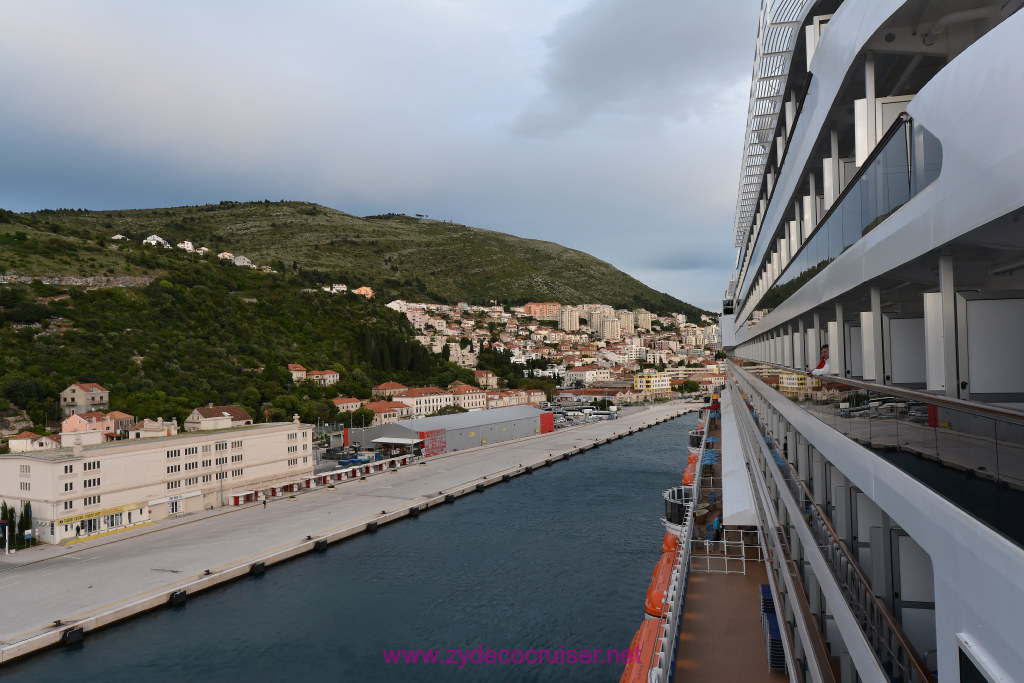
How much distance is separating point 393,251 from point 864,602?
446 feet

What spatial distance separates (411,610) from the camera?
1396 cm

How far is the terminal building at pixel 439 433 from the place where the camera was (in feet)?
110

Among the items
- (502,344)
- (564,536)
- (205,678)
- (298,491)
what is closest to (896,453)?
(205,678)

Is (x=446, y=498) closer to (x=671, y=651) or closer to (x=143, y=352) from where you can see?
(x=671, y=651)

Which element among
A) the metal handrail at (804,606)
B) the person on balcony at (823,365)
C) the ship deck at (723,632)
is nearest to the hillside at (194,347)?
the ship deck at (723,632)

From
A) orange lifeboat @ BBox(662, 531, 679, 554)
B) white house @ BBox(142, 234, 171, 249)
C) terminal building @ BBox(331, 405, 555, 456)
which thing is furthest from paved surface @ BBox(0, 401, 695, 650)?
white house @ BBox(142, 234, 171, 249)

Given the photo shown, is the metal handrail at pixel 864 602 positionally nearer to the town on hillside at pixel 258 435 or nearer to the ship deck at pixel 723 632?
the ship deck at pixel 723 632

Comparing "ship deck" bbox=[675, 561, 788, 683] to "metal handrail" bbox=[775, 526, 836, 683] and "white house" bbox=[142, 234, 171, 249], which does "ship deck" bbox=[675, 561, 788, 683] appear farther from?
"white house" bbox=[142, 234, 171, 249]

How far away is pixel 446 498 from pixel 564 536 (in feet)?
21.1

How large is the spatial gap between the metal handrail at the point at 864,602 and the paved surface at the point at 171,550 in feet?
48.1

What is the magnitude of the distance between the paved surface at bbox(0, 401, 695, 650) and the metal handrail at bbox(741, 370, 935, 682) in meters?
14.7

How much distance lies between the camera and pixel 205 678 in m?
11.3

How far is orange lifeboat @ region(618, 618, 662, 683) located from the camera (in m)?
8.14

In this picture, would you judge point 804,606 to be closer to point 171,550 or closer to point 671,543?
point 671,543
